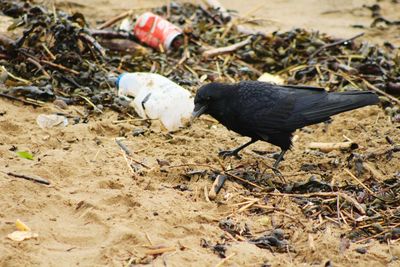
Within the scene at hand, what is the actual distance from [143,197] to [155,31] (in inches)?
147

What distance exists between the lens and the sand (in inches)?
161

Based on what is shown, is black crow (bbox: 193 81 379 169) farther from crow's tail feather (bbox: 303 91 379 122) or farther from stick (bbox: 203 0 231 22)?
stick (bbox: 203 0 231 22)

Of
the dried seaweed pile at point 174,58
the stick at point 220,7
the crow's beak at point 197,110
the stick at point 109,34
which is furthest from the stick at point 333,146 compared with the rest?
the stick at point 220,7

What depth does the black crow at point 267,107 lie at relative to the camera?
18.9ft

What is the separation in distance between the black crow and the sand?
11.1 inches

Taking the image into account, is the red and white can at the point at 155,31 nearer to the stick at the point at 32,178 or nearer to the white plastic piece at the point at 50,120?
the white plastic piece at the point at 50,120

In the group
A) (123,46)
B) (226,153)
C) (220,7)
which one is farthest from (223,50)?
(226,153)

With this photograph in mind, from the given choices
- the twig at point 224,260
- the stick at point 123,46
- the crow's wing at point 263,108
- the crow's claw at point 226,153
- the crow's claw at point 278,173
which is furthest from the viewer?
the stick at point 123,46

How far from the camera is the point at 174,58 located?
7.95m

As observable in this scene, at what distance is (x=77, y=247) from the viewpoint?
410 centimetres

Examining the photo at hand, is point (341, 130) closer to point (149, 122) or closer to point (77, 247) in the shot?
point (149, 122)

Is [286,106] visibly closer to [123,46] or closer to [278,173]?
[278,173]

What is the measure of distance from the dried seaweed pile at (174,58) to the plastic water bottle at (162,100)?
258 mm

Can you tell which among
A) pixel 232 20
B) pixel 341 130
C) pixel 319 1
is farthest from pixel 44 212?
pixel 319 1
